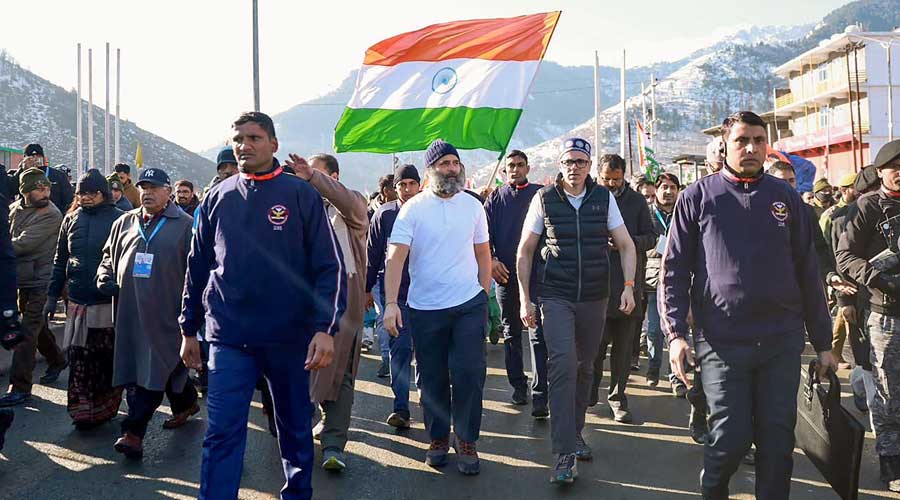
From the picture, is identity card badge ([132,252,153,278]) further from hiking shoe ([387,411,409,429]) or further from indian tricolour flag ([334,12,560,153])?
indian tricolour flag ([334,12,560,153])

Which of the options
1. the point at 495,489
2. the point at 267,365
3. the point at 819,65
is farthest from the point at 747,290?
the point at 819,65

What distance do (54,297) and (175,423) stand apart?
5.09 feet

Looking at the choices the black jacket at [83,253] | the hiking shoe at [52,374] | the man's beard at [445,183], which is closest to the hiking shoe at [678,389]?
the man's beard at [445,183]

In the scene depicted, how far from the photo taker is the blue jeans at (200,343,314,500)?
143 inches

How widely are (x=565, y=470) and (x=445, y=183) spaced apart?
1.95 m

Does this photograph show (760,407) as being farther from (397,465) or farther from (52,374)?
(52,374)

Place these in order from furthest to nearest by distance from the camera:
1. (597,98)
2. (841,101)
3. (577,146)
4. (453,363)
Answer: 1. (841,101)
2. (597,98)
3. (577,146)
4. (453,363)

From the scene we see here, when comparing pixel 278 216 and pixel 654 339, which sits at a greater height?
pixel 278 216

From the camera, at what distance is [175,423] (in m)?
5.98

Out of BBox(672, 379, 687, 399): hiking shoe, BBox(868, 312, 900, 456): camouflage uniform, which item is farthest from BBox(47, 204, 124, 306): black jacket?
BBox(868, 312, 900, 456): camouflage uniform

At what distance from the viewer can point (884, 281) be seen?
15.3 ft

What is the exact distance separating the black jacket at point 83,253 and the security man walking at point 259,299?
8.15ft

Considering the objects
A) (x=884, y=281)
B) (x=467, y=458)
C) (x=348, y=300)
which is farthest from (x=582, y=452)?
(x=884, y=281)

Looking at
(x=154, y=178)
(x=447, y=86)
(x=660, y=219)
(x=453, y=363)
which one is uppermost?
(x=447, y=86)
